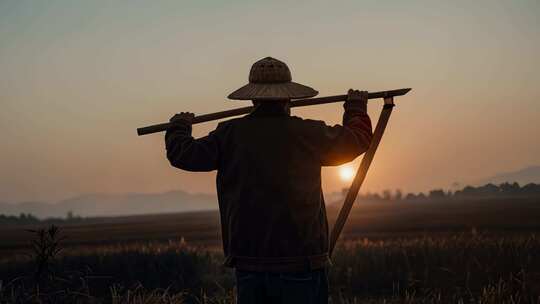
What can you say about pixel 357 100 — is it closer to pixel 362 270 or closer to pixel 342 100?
pixel 342 100

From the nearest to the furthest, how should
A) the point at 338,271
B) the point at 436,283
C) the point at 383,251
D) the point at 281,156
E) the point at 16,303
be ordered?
the point at 281,156
the point at 16,303
the point at 436,283
the point at 338,271
the point at 383,251

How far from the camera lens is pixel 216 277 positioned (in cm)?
1325

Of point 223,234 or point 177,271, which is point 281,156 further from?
point 177,271

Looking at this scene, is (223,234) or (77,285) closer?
(223,234)

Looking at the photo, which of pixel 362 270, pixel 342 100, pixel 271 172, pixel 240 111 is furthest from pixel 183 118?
pixel 362 270

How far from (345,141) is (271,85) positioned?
690 millimetres

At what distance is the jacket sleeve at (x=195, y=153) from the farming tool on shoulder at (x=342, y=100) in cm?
35

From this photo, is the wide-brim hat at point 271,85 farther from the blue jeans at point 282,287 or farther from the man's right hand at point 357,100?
the blue jeans at point 282,287

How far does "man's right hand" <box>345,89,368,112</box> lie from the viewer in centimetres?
589

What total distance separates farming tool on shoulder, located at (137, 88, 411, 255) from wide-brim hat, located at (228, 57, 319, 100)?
0.39 metres

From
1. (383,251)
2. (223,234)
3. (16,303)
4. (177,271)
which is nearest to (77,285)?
(177,271)

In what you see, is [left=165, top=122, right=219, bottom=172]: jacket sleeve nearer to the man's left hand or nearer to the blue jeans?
the man's left hand

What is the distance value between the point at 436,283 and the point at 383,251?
218 cm

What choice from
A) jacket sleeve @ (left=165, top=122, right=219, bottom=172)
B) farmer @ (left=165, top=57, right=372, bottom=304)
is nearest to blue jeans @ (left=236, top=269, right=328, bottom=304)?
farmer @ (left=165, top=57, right=372, bottom=304)
